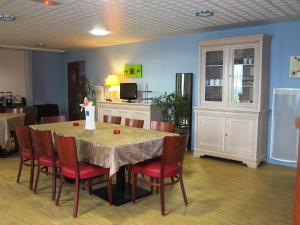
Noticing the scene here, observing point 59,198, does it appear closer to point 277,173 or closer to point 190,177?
point 190,177

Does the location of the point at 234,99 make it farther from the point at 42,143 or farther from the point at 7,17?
the point at 7,17

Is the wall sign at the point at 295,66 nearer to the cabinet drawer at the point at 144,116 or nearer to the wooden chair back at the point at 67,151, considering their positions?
the cabinet drawer at the point at 144,116

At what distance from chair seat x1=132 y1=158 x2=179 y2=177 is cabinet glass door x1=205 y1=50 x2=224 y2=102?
2.27 metres

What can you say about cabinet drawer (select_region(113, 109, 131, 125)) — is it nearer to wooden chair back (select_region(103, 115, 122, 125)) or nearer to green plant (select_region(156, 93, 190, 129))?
green plant (select_region(156, 93, 190, 129))

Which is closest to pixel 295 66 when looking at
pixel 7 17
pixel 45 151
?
pixel 45 151

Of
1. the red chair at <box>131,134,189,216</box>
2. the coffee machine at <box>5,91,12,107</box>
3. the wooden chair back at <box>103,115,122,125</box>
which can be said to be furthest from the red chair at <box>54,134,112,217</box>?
the coffee machine at <box>5,91,12,107</box>

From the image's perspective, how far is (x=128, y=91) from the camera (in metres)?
6.80

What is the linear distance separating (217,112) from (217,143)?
545mm

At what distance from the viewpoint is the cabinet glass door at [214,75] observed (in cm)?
517

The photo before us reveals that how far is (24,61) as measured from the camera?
29.0ft

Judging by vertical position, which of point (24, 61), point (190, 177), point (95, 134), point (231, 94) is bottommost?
point (190, 177)

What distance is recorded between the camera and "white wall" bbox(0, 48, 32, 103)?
8492 millimetres

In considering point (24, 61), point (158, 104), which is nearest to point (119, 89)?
point (158, 104)

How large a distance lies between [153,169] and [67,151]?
924mm
